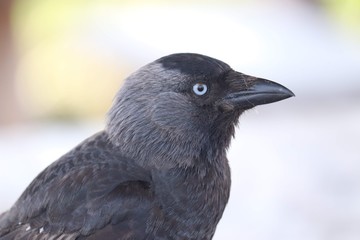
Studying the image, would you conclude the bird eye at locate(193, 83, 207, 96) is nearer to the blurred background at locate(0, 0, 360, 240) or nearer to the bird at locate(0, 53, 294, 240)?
the bird at locate(0, 53, 294, 240)

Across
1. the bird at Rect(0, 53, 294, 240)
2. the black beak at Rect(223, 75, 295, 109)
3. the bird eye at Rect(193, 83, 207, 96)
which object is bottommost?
the bird at Rect(0, 53, 294, 240)

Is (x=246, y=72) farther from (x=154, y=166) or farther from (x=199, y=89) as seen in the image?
(x=154, y=166)

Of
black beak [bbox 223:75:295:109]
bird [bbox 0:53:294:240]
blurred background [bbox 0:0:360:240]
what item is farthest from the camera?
blurred background [bbox 0:0:360:240]

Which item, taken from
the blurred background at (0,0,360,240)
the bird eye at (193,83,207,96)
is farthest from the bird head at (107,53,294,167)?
the blurred background at (0,0,360,240)

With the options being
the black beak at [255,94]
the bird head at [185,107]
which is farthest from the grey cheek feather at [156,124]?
the black beak at [255,94]

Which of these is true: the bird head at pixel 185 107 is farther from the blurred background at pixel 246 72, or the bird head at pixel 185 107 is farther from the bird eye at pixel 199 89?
the blurred background at pixel 246 72

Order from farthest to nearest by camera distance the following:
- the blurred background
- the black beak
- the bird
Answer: the blurred background
the black beak
the bird

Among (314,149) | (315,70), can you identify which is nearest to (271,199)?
(314,149)
